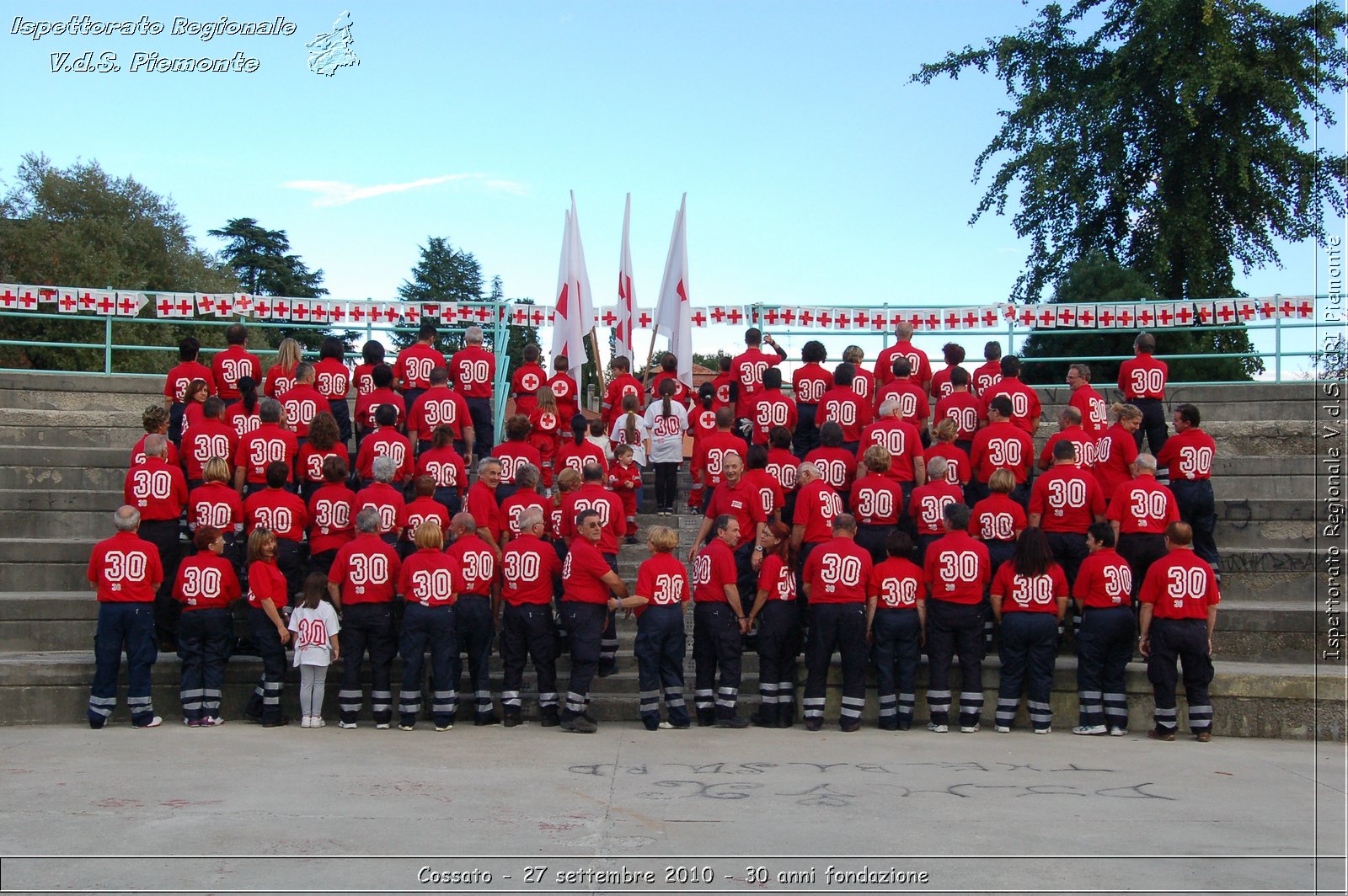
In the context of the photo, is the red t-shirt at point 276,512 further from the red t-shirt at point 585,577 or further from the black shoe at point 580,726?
the black shoe at point 580,726

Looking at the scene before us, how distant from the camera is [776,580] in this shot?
10.4 m

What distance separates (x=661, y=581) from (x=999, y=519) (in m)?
3.24

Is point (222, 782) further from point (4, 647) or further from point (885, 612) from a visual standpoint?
point (885, 612)

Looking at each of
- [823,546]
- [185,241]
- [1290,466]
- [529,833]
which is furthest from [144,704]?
[185,241]

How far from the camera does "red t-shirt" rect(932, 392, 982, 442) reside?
12.6 metres

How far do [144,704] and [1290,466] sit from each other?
12598 millimetres

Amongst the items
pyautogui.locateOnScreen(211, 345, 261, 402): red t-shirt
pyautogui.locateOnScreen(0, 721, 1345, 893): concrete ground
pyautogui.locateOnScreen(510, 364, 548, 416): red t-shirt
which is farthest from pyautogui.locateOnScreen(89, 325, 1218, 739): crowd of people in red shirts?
pyautogui.locateOnScreen(510, 364, 548, 416): red t-shirt

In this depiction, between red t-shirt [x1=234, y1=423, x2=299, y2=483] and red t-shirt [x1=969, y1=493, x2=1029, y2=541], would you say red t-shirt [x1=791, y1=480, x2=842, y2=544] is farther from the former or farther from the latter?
red t-shirt [x1=234, y1=423, x2=299, y2=483]

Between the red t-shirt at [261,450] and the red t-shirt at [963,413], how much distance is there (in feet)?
22.6

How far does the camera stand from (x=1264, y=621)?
37.2 ft

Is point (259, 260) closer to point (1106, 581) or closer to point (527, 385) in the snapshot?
point (527, 385)

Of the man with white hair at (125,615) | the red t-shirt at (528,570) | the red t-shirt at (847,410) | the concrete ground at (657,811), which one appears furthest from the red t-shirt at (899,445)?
the man with white hair at (125,615)

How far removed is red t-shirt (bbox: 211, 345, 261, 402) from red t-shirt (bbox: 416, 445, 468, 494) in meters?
2.86

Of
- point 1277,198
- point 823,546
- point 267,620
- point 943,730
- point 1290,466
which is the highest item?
point 1277,198
